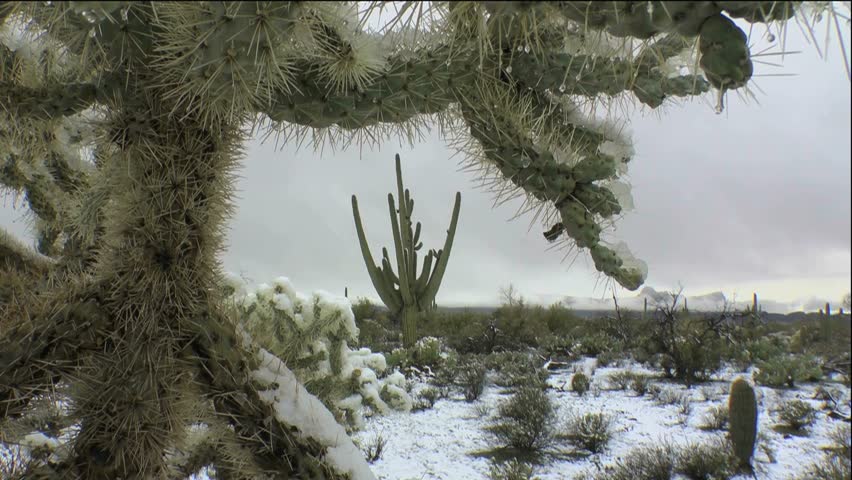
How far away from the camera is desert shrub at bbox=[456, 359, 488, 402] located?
25.0ft

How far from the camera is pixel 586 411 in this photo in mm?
6891

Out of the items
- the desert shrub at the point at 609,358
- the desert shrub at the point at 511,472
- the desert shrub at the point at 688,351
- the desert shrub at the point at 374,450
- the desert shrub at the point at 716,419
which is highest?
the desert shrub at the point at 688,351

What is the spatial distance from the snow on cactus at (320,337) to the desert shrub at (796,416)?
4647mm

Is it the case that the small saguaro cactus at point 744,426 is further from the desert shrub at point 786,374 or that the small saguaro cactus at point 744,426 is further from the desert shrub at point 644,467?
the desert shrub at point 786,374

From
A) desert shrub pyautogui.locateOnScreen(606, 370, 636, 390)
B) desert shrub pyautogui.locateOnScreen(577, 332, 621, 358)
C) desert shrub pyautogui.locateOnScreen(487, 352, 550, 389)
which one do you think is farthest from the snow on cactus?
desert shrub pyautogui.locateOnScreen(577, 332, 621, 358)

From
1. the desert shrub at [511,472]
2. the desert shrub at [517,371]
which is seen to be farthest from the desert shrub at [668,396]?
the desert shrub at [511,472]

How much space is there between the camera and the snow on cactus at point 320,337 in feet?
14.7

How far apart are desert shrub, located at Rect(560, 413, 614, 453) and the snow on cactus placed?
1.98 m

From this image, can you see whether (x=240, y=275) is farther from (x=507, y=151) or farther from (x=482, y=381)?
(x=482, y=381)

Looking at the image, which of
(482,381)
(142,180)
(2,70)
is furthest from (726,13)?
(482,381)

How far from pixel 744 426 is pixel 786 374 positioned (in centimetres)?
418

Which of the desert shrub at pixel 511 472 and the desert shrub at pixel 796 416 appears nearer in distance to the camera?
the desert shrub at pixel 511 472

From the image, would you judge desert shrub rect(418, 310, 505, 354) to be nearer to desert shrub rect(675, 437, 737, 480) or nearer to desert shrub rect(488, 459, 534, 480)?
desert shrub rect(675, 437, 737, 480)

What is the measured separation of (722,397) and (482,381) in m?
3.24
